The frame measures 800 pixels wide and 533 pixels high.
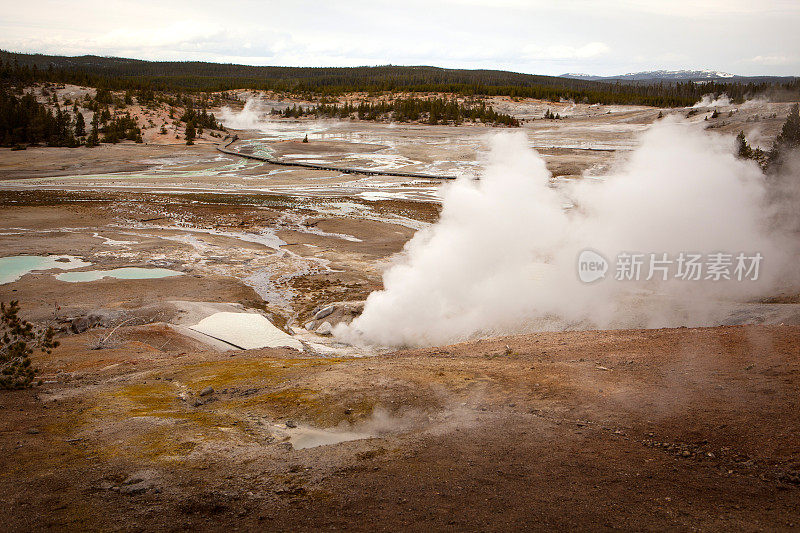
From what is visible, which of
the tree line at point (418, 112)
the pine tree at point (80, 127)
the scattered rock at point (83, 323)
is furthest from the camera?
the tree line at point (418, 112)

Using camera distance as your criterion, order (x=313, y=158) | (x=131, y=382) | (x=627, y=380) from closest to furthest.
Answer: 1. (x=627, y=380)
2. (x=131, y=382)
3. (x=313, y=158)

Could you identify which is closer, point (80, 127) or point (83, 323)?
point (83, 323)

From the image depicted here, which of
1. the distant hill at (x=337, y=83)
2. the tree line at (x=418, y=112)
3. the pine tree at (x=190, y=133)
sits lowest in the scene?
the pine tree at (x=190, y=133)

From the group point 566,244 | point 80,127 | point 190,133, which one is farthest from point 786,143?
point 80,127

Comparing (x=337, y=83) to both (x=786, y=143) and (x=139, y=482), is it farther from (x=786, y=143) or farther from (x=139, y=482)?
(x=139, y=482)

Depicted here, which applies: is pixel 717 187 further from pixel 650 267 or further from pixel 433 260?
pixel 433 260

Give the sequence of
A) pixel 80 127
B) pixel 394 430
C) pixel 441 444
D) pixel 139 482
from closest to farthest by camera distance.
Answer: pixel 139 482 → pixel 441 444 → pixel 394 430 → pixel 80 127

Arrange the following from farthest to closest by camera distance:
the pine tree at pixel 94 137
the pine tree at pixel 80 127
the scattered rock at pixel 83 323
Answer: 1. the pine tree at pixel 80 127
2. the pine tree at pixel 94 137
3. the scattered rock at pixel 83 323

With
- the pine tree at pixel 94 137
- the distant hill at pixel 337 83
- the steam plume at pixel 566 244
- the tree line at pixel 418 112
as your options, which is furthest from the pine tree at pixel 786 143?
the tree line at pixel 418 112

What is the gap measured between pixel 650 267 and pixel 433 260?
16.0ft

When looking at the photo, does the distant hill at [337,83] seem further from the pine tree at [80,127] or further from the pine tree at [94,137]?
the pine tree at [94,137]

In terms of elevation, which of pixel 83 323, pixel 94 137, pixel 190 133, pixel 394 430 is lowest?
pixel 83 323

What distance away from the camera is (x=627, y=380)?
7.95 metres

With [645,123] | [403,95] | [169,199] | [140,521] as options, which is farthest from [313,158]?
[403,95]
